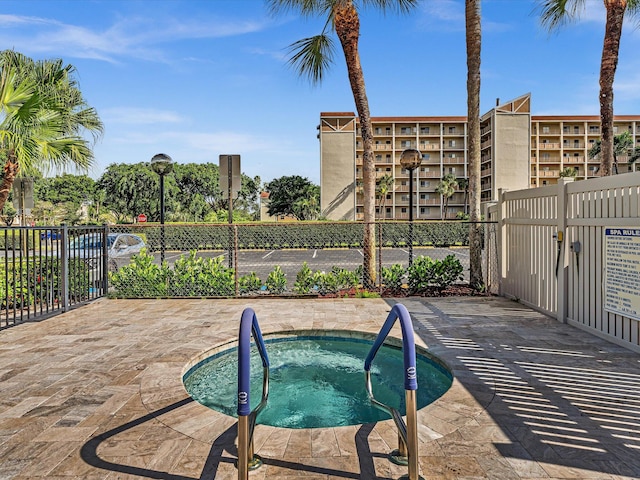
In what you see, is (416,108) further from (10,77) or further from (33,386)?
(33,386)

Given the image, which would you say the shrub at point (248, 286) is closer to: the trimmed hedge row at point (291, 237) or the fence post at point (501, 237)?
the trimmed hedge row at point (291, 237)

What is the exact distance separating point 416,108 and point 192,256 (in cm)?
4304

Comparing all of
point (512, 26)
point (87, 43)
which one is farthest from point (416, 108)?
point (87, 43)

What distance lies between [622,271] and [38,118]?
906cm

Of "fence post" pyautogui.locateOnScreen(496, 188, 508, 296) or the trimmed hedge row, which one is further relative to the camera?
the trimmed hedge row

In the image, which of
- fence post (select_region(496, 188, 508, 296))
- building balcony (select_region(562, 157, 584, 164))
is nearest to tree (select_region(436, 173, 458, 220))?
building balcony (select_region(562, 157, 584, 164))

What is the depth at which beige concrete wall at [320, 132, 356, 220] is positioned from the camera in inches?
1510

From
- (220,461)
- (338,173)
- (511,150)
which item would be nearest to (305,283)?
(220,461)

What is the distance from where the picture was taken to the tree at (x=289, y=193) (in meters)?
49.4

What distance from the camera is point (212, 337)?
211 inches

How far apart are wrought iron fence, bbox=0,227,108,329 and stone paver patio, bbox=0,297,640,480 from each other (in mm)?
1189

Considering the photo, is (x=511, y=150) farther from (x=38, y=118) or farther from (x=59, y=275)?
(x=59, y=275)

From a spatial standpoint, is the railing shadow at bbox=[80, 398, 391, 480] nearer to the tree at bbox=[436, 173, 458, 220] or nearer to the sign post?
the sign post

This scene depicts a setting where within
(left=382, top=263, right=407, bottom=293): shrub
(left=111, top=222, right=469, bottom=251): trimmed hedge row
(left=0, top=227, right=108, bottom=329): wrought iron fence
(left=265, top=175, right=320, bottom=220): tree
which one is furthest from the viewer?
(left=265, top=175, right=320, bottom=220): tree
